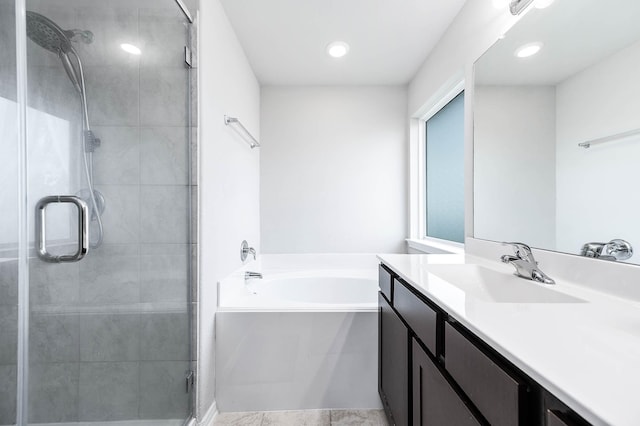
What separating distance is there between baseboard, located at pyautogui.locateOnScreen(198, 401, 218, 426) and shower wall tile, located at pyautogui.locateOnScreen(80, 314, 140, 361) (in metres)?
0.53

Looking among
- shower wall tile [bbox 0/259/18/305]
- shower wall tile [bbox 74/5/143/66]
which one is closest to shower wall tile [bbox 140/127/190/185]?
shower wall tile [bbox 74/5/143/66]

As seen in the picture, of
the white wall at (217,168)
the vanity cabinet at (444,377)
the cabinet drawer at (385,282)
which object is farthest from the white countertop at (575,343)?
the white wall at (217,168)

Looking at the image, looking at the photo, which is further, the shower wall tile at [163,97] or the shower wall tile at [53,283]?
the shower wall tile at [163,97]

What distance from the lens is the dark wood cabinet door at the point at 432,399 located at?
2.27ft

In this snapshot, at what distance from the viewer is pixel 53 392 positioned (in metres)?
0.97

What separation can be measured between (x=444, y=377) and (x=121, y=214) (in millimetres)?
1300

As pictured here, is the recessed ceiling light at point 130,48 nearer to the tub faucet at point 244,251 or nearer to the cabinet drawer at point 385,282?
the tub faucet at point 244,251

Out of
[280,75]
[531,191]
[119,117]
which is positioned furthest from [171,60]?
Answer: [531,191]

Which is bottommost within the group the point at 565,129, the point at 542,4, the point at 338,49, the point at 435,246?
the point at 435,246

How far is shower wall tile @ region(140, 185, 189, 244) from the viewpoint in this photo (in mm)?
1317

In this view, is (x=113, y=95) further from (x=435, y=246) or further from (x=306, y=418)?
(x=435, y=246)

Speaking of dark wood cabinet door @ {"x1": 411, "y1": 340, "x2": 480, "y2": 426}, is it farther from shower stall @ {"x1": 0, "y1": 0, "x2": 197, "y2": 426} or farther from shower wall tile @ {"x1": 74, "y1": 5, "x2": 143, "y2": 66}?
shower wall tile @ {"x1": 74, "y1": 5, "x2": 143, "y2": 66}

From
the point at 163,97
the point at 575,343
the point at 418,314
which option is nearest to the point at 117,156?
the point at 163,97

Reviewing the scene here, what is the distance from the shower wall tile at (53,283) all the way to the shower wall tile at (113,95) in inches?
21.0
